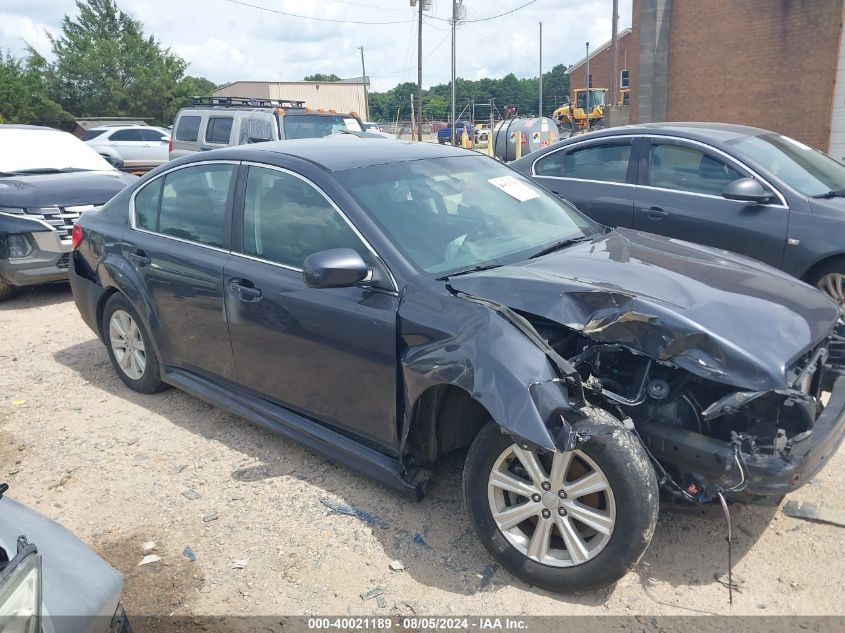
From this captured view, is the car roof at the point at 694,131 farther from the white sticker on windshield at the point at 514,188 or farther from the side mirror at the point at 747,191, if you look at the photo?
the white sticker on windshield at the point at 514,188

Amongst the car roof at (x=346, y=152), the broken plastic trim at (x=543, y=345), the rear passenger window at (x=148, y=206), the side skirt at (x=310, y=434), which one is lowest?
the side skirt at (x=310, y=434)

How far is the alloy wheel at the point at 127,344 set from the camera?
16.1 ft

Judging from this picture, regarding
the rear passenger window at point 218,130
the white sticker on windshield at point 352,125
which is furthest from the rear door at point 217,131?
the white sticker on windshield at point 352,125

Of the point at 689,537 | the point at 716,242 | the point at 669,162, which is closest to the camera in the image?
the point at 689,537

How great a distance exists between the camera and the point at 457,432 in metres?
3.32

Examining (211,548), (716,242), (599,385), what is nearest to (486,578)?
(599,385)

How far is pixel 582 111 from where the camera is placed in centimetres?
4000

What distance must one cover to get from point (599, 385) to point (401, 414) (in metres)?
0.93

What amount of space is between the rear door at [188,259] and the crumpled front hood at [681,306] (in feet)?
5.28

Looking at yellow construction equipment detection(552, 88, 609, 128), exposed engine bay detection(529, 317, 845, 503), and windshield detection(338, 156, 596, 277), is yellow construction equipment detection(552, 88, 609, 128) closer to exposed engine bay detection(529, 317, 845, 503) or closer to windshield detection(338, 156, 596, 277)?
windshield detection(338, 156, 596, 277)

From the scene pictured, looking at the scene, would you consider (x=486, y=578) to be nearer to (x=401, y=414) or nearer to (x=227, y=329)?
(x=401, y=414)

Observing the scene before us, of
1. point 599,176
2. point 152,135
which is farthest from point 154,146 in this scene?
point 599,176

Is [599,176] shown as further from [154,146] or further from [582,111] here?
[582,111]

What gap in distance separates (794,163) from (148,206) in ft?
16.7
